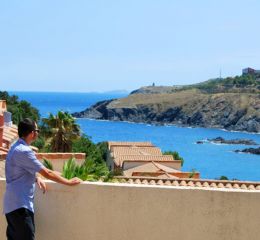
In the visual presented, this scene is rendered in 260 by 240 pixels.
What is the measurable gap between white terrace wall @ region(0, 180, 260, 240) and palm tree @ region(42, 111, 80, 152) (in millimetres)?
31753

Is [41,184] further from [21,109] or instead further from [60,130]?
[21,109]

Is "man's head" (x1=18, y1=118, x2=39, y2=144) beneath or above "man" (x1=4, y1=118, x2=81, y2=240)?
above

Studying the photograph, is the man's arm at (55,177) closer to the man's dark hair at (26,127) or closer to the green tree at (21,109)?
the man's dark hair at (26,127)

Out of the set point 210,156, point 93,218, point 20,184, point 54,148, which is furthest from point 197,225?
point 210,156

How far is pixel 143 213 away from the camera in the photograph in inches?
234

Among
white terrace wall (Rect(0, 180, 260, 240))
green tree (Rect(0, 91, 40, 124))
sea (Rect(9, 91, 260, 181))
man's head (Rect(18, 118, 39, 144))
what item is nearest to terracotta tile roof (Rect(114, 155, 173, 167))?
sea (Rect(9, 91, 260, 181))

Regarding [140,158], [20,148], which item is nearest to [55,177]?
[20,148]

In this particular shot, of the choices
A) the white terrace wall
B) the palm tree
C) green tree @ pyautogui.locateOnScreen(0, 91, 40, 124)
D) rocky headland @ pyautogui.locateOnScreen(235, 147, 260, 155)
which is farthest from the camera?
rocky headland @ pyautogui.locateOnScreen(235, 147, 260, 155)

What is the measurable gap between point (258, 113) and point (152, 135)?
38431mm

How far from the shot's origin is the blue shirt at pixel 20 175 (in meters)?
5.43

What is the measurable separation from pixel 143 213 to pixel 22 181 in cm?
126

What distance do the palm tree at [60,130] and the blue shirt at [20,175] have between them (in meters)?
32.2

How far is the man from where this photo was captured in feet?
17.9

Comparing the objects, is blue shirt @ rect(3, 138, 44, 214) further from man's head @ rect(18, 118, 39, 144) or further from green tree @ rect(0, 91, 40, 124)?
green tree @ rect(0, 91, 40, 124)
